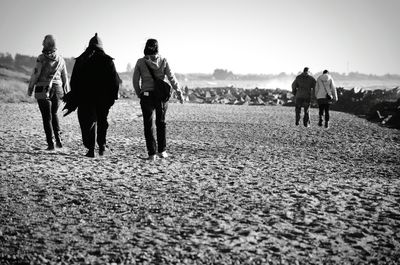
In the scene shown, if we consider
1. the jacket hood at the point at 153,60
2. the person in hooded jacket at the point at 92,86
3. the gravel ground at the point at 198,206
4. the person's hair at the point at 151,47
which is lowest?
the gravel ground at the point at 198,206

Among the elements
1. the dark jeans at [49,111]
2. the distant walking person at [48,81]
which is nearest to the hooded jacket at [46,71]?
the distant walking person at [48,81]

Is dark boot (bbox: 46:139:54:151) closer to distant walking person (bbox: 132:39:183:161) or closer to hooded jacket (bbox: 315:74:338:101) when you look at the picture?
distant walking person (bbox: 132:39:183:161)

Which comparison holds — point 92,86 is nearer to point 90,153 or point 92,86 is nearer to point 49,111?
point 49,111

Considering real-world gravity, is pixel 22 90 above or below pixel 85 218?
Answer: above

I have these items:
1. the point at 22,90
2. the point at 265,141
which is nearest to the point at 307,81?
the point at 265,141

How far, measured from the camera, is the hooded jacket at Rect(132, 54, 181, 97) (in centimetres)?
689

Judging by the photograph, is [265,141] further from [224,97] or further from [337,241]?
[224,97]

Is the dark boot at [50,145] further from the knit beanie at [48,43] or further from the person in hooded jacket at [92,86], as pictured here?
the knit beanie at [48,43]

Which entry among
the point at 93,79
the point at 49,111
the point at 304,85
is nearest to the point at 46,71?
the point at 49,111

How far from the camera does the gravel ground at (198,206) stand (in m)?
3.35

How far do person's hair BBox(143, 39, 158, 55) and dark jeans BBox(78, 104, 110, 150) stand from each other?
1.33 m

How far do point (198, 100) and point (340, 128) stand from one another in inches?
848

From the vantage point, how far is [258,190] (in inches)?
211

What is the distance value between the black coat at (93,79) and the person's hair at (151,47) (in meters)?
0.76
